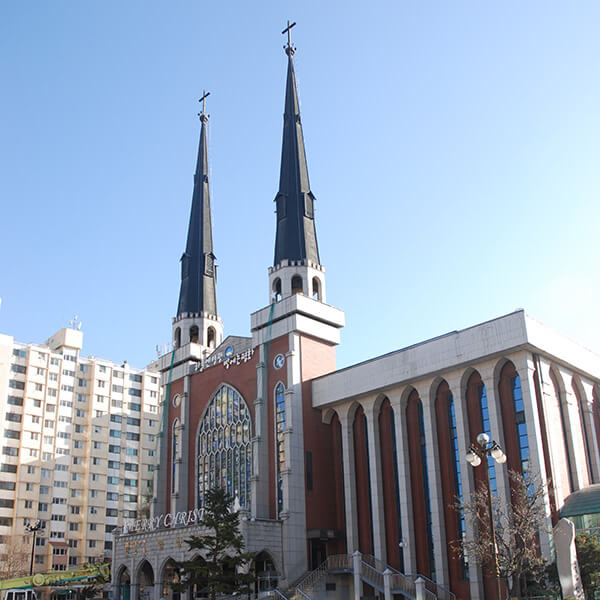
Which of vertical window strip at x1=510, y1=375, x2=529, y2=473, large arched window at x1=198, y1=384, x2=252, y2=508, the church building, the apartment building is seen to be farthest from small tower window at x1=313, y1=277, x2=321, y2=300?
the apartment building

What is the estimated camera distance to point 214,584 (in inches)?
1508

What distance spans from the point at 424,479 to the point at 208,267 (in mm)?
28336

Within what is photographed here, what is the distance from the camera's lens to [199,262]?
64.6 m

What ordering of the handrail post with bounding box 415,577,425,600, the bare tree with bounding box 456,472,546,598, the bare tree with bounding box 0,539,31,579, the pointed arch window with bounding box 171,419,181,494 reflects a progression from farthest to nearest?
the bare tree with bounding box 0,539,31,579, the pointed arch window with bounding box 171,419,181,494, the handrail post with bounding box 415,577,425,600, the bare tree with bounding box 456,472,546,598

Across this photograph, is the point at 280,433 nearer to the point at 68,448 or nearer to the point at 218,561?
the point at 218,561

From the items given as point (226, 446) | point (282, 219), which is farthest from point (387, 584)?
point (282, 219)

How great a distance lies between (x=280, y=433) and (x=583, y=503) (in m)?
19.6

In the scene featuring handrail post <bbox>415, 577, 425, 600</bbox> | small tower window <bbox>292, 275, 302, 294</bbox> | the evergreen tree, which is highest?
small tower window <bbox>292, 275, 302, 294</bbox>

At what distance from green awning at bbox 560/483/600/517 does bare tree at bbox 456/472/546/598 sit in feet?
4.81

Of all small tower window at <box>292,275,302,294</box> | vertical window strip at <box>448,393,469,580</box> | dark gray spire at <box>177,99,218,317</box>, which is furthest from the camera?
dark gray spire at <box>177,99,218,317</box>

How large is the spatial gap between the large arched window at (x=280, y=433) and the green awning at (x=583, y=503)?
17.7m

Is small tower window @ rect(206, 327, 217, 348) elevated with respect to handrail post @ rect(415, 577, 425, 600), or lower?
elevated

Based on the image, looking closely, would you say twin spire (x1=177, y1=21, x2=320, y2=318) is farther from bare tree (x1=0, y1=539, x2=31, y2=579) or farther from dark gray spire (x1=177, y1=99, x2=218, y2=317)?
bare tree (x1=0, y1=539, x2=31, y2=579)

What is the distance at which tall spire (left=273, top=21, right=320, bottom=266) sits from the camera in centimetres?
5575
